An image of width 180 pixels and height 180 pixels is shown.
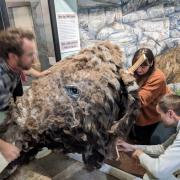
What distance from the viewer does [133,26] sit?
9.07 ft

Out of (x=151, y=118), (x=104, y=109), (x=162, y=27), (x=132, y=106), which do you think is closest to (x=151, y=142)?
(x=151, y=118)

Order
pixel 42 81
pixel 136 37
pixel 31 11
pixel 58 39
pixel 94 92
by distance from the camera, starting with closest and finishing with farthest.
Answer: pixel 94 92 < pixel 42 81 < pixel 31 11 < pixel 58 39 < pixel 136 37

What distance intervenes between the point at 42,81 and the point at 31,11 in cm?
116

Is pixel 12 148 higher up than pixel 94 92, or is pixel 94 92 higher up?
pixel 94 92

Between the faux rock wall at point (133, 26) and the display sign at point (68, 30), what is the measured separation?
65mm

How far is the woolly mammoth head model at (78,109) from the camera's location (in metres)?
1.08

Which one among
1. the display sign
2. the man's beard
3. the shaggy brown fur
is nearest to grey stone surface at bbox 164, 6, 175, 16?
the shaggy brown fur

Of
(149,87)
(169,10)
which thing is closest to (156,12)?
(169,10)

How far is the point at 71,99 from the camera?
3.57ft

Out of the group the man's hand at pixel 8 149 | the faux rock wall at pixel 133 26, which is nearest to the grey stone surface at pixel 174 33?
the faux rock wall at pixel 133 26

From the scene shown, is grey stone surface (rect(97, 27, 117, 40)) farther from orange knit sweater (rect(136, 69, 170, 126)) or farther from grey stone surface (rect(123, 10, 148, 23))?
orange knit sweater (rect(136, 69, 170, 126))

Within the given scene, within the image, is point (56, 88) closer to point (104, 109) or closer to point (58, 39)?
point (104, 109)

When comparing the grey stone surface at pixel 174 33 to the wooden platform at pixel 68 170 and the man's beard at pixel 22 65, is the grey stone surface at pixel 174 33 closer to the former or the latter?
the wooden platform at pixel 68 170

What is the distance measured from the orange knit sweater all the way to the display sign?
2.65 feet
